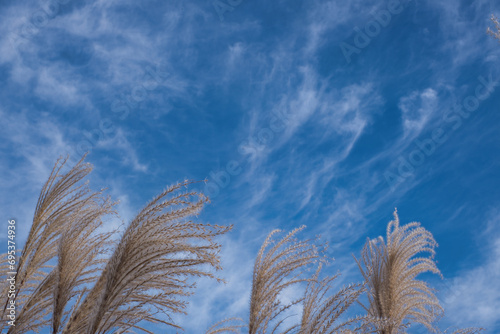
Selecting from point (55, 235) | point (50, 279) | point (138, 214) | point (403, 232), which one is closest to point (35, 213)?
point (55, 235)

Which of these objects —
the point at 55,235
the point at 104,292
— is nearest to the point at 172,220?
the point at 104,292

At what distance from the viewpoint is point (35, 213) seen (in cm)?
486

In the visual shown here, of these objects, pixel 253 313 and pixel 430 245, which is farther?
pixel 430 245

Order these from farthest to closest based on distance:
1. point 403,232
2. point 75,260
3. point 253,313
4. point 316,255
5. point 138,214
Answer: point 403,232, point 316,255, point 253,313, point 75,260, point 138,214

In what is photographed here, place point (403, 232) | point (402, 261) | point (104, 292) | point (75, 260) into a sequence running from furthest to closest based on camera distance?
point (403, 232) → point (402, 261) → point (75, 260) → point (104, 292)

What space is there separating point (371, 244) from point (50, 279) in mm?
5256

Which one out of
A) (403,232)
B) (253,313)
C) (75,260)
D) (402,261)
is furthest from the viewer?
(403,232)

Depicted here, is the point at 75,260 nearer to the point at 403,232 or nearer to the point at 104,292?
the point at 104,292

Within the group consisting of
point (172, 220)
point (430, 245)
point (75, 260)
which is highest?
point (430, 245)

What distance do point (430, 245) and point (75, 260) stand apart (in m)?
6.32

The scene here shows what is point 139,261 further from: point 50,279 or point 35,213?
point 35,213

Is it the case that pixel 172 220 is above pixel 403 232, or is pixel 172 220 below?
Answer: below

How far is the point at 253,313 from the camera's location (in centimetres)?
430

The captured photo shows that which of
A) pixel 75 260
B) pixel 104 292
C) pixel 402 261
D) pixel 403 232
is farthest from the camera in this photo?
pixel 403 232
